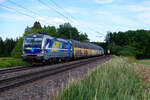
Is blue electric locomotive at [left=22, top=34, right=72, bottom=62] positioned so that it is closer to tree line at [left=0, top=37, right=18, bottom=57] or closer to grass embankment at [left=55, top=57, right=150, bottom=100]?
grass embankment at [left=55, top=57, right=150, bottom=100]

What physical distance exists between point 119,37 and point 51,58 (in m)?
73.6

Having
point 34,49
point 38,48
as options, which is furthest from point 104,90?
point 34,49

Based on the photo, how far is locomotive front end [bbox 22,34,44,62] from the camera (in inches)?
605

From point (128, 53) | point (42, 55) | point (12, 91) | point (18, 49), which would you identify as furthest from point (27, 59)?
point (128, 53)

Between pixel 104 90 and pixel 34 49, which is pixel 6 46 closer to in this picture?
pixel 34 49

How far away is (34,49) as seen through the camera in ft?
51.4

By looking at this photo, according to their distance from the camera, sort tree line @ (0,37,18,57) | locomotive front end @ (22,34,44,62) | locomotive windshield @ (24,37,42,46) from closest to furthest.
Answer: locomotive front end @ (22,34,44,62)
locomotive windshield @ (24,37,42,46)
tree line @ (0,37,18,57)

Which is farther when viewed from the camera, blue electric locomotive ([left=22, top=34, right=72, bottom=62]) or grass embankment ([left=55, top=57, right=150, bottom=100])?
blue electric locomotive ([left=22, top=34, right=72, bottom=62])

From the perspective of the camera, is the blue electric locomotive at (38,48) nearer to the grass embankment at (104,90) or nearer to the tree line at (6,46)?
the grass embankment at (104,90)

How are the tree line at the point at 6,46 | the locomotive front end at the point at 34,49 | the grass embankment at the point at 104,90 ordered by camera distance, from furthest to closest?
the tree line at the point at 6,46 → the locomotive front end at the point at 34,49 → the grass embankment at the point at 104,90

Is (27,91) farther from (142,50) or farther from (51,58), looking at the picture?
(142,50)

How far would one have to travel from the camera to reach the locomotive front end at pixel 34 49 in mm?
15355

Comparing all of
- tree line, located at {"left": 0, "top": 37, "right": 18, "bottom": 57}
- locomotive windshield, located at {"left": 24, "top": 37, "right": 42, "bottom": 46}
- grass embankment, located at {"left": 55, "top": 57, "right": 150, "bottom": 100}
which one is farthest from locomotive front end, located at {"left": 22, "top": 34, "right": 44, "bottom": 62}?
tree line, located at {"left": 0, "top": 37, "right": 18, "bottom": 57}

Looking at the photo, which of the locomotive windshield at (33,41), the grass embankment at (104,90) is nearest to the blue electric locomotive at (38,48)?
the locomotive windshield at (33,41)
